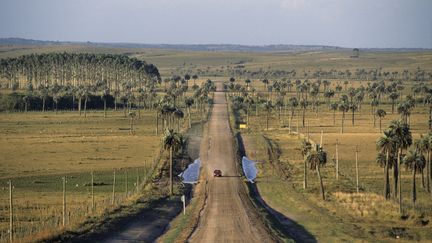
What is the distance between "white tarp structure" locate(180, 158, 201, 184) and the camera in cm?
9244

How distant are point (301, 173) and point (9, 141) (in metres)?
56.1

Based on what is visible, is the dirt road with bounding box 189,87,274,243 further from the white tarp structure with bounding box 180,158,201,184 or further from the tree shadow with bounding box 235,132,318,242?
the tree shadow with bounding box 235,132,318,242

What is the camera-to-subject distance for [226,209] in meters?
69.4

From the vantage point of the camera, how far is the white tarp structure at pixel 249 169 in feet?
313

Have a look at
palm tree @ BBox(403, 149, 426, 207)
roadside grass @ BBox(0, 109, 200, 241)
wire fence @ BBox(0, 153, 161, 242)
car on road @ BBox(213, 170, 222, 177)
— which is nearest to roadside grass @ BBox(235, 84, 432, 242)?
palm tree @ BBox(403, 149, 426, 207)

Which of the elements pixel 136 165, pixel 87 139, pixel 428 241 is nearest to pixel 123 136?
pixel 87 139

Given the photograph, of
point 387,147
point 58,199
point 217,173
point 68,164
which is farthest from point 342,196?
point 68,164

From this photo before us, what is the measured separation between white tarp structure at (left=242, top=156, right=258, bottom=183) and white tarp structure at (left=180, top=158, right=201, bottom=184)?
6639 millimetres

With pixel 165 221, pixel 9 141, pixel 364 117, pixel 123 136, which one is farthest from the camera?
pixel 364 117

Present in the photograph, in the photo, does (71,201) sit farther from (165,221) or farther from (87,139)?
(87,139)

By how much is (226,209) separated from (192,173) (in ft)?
96.4

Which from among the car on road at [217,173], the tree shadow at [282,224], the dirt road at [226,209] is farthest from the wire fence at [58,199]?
the tree shadow at [282,224]

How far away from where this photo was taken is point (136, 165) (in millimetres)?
101188

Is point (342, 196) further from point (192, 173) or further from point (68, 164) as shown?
point (68, 164)
